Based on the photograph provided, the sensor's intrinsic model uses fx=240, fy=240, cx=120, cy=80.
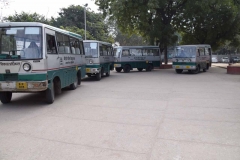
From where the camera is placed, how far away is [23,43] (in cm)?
721

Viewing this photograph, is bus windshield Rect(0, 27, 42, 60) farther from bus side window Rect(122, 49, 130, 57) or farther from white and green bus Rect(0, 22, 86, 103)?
bus side window Rect(122, 49, 130, 57)

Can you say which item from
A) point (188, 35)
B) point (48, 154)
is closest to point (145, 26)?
point (188, 35)

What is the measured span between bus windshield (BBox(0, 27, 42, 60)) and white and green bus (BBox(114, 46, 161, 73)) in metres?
14.8

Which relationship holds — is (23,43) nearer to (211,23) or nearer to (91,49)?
(91,49)

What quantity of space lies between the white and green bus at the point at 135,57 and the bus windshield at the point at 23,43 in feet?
48.4

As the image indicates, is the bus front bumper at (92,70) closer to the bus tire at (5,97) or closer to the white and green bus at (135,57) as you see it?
the bus tire at (5,97)

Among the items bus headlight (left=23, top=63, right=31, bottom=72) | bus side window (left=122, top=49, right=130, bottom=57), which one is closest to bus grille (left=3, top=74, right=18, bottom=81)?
bus headlight (left=23, top=63, right=31, bottom=72)

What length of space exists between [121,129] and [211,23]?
21.9 m

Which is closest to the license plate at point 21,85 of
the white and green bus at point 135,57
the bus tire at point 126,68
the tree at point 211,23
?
the white and green bus at point 135,57

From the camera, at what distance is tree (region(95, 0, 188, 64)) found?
1958cm

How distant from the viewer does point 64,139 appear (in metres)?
4.74

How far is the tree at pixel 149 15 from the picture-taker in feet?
64.2

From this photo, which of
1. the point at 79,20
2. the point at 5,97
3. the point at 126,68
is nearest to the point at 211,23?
the point at 126,68

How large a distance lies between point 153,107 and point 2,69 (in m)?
4.75
